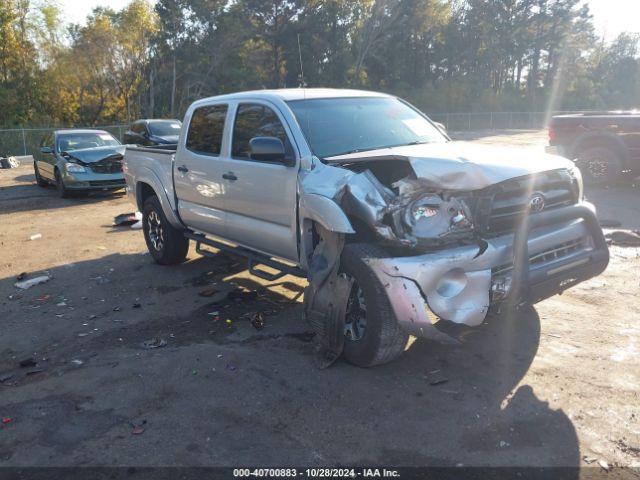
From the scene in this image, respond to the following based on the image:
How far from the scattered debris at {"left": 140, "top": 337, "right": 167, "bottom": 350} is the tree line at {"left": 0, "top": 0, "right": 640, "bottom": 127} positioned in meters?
28.5

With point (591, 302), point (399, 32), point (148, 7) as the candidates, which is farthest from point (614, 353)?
point (399, 32)

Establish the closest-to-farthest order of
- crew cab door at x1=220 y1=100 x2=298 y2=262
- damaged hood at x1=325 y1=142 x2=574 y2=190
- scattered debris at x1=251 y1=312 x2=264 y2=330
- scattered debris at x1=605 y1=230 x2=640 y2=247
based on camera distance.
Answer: damaged hood at x1=325 y1=142 x2=574 y2=190 → crew cab door at x1=220 y1=100 x2=298 y2=262 → scattered debris at x1=251 y1=312 x2=264 y2=330 → scattered debris at x1=605 y1=230 x2=640 y2=247

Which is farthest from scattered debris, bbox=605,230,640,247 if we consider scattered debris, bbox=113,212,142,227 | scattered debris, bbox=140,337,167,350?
scattered debris, bbox=113,212,142,227

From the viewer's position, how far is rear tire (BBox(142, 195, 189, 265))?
727 centimetres

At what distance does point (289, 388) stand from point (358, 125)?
2.45 m

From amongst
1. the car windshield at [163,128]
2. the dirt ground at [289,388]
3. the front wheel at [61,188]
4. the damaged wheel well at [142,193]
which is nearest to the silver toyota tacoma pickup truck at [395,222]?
the dirt ground at [289,388]

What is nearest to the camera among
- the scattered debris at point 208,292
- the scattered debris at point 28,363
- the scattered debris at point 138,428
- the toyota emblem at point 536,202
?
the scattered debris at point 138,428

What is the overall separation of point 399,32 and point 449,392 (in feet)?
172

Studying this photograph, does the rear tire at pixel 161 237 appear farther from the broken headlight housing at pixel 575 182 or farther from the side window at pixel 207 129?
the broken headlight housing at pixel 575 182

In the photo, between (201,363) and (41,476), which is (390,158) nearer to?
(201,363)

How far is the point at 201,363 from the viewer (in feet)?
14.8

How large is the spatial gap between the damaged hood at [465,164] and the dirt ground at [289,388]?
39.7 inches

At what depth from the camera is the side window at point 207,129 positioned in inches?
234

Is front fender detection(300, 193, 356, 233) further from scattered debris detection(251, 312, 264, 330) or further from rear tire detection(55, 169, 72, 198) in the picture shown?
rear tire detection(55, 169, 72, 198)
